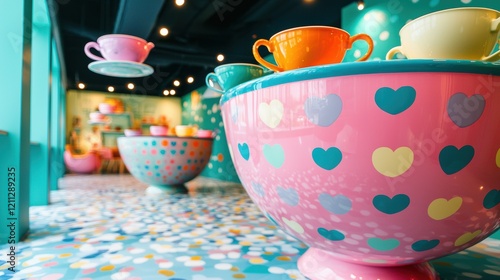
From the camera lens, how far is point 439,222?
640 mm

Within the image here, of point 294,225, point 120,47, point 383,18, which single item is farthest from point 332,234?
point 383,18

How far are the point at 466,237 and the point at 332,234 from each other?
0.28 meters

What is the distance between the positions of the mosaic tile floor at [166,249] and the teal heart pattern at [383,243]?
1.13 feet

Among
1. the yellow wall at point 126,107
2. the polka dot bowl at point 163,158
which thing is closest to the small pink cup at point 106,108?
the yellow wall at point 126,107

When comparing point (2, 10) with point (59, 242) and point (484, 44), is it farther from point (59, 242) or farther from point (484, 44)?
point (484, 44)

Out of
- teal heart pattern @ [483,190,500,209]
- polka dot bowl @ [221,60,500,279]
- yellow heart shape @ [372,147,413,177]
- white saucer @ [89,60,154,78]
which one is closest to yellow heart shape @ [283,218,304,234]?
polka dot bowl @ [221,60,500,279]

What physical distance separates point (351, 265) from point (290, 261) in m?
0.31

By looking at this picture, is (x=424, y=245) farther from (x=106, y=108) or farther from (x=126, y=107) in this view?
(x=126, y=107)

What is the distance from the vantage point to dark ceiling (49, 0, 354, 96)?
11.6ft

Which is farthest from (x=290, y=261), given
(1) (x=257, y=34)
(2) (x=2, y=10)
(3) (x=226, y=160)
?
(3) (x=226, y=160)

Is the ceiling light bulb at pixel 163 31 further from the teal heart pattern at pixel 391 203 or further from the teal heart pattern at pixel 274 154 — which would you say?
the teal heart pattern at pixel 391 203

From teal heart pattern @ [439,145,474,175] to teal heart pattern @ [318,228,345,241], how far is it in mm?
254

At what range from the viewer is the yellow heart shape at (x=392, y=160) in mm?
579

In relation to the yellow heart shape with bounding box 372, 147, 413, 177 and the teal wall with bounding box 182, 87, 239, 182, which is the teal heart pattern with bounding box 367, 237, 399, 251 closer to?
the yellow heart shape with bounding box 372, 147, 413, 177
